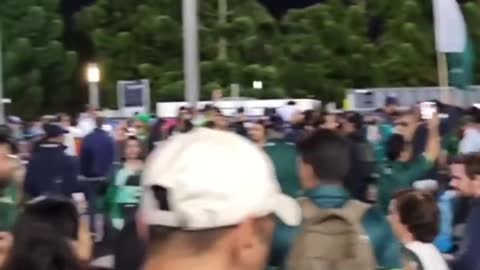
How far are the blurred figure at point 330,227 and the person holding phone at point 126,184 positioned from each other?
3786 millimetres

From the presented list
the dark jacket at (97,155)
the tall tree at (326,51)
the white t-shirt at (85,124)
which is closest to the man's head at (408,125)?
the dark jacket at (97,155)

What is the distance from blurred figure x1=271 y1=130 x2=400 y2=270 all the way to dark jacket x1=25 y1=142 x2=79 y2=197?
17.9ft

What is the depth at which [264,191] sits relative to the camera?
2.31 m

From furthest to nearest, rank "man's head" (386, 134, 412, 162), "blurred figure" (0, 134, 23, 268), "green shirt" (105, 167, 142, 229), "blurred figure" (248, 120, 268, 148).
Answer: "blurred figure" (248, 120, 268, 148)
"man's head" (386, 134, 412, 162)
"green shirt" (105, 167, 142, 229)
"blurred figure" (0, 134, 23, 268)

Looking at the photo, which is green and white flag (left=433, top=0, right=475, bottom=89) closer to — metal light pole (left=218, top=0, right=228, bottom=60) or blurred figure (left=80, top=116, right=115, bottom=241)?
blurred figure (left=80, top=116, right=115, bottom=241)

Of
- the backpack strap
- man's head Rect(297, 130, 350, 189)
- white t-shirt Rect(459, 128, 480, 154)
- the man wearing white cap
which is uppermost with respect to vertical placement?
the man wearing white cap

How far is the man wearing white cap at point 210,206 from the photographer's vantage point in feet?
7.37

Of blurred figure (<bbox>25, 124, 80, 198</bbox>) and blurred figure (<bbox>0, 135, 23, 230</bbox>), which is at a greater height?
blurred figure (<bbox>0, 135, 23, 230</bbox>)

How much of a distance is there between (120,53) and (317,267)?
128 ft

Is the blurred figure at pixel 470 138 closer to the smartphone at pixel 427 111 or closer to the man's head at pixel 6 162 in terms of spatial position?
the smartphone at pixel 427 111

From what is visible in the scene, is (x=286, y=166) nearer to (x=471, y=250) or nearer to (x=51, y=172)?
(x=471, y=250)

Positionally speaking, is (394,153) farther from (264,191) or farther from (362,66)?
(362,66)

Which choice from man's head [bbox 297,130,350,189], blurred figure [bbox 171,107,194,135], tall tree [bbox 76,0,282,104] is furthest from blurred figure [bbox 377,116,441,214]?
tall tree [bbox 76,0,282,104]

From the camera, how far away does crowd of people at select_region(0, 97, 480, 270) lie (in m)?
2.26
